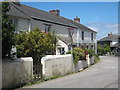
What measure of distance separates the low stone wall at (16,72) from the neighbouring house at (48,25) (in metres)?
2.35

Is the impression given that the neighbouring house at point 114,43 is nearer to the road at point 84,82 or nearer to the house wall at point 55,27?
the house wall at point 55,27

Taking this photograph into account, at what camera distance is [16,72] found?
8.50 metres

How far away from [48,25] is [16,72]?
1253 cm

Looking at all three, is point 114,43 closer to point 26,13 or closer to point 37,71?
point 26,13

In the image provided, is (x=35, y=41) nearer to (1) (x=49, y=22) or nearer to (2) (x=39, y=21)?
(2) (x=39, y=21)

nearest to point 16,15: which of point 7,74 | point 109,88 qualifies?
point 7,74

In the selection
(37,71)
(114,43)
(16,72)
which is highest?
(114,43)

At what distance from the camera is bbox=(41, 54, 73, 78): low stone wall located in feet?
35.1

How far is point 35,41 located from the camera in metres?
10.9

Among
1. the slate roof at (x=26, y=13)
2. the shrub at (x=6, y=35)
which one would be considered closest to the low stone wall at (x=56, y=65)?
the shrub at (x=6, y=35)

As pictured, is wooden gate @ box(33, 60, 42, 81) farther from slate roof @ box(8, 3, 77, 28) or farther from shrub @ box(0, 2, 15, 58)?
slate roof @ box(8, 3, 77, 28)

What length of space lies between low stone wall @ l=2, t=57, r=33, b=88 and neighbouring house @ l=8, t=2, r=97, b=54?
2354 millimetres

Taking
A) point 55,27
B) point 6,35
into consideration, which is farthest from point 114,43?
point 6,35

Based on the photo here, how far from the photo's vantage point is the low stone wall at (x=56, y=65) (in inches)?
421
